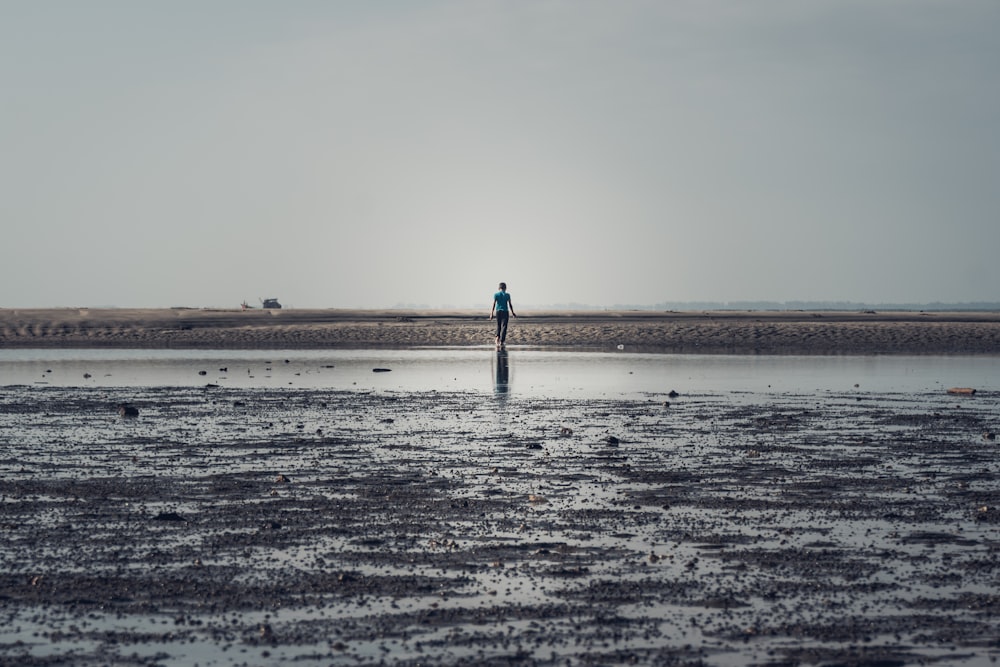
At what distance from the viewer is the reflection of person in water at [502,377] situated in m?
28.1

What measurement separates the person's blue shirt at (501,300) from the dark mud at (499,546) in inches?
994

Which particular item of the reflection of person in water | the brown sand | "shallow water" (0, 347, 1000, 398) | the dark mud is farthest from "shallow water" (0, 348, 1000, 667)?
the brown sand

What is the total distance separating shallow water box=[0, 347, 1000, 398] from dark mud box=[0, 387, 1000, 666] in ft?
33.6

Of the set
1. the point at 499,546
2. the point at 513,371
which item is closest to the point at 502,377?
the point at 513,371

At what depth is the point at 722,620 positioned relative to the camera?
25.9ft

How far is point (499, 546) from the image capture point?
10.1 meters

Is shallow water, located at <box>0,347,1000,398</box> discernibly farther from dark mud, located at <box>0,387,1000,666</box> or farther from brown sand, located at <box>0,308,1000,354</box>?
dark mud, located at <box>0,387,1000,666</box>

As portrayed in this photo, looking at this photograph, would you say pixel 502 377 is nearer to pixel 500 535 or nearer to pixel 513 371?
pixel 513 371

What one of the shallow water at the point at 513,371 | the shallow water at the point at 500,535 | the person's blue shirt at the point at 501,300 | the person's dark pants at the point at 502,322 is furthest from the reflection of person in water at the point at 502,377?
the shallow water at the point at 500,535

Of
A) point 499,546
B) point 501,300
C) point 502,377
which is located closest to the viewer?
point 499,546

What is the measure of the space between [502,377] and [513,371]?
9.41 ft

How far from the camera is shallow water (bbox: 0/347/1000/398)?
2958 centimetres

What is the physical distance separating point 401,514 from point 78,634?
453cm

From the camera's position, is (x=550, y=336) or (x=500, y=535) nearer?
(x=500, y=535)
